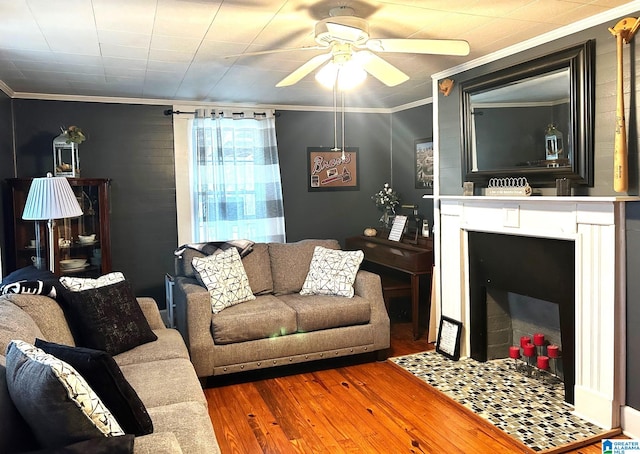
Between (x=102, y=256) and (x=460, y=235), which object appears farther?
(x=102, y=256)

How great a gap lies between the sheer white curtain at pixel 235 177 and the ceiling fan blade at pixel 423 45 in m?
2.97

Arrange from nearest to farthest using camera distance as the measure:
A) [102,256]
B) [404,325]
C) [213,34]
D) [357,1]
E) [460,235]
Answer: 1. [357,1]
2. [213,34]
3. [460,235]
4. [102,256]
5. [404,325]

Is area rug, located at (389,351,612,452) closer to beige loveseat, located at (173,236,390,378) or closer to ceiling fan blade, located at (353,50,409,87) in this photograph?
beige loveseat, located at (173,236,390,378)

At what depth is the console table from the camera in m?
4.42

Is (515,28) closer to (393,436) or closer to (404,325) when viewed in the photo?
(393,436)

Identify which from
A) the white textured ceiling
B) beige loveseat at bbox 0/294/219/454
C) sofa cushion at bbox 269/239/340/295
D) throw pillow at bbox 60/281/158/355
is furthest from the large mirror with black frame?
throw pillow at bbox 60/281/158/355

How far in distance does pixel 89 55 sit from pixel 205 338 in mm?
2068

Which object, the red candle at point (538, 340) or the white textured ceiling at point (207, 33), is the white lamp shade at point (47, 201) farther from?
the red candle at point (538, 340)

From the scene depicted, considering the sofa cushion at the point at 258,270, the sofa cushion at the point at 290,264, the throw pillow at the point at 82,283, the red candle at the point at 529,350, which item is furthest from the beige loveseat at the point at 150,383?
the red candle at the point at 529,350

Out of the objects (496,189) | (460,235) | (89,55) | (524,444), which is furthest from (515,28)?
(89,55)

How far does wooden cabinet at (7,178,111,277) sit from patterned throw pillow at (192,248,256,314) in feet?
3.95

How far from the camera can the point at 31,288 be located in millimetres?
2619

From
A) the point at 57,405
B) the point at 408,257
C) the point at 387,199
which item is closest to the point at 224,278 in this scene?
the point at 408,257

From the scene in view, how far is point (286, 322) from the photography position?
3670 mm
